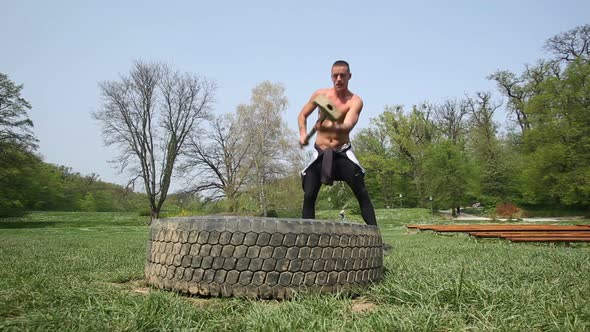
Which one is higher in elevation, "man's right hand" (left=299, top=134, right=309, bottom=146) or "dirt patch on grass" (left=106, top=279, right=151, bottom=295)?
"man's right hand" (left=299, top=134, right=309, bottom=146)

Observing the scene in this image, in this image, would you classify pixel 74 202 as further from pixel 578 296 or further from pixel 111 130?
pixel 578 296

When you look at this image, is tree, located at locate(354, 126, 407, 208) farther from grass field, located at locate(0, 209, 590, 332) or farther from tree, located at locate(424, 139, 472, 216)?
grass field, located at locate(0, 209, 590, 332)

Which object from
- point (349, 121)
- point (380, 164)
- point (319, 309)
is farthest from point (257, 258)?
point (380, 164)

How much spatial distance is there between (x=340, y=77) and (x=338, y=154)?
919mm

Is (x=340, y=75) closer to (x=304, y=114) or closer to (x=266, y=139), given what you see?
(x=304, y=114)

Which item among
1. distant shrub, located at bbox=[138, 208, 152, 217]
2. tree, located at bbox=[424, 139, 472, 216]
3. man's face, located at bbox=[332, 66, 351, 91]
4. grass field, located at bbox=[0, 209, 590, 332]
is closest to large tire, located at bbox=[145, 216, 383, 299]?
grass field, located at bbox=[0, 209, 590, 332]

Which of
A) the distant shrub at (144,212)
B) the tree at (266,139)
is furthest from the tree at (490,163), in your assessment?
the distant shrub at (144,212)

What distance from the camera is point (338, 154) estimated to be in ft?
15.4

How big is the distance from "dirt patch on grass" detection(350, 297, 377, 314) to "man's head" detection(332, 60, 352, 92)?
2.82 metres

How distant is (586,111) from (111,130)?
124 ft

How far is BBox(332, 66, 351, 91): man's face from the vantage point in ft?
15.4

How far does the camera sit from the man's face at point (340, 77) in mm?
4695

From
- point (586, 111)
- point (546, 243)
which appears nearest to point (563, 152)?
point (586, 111)

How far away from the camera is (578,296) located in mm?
2318
